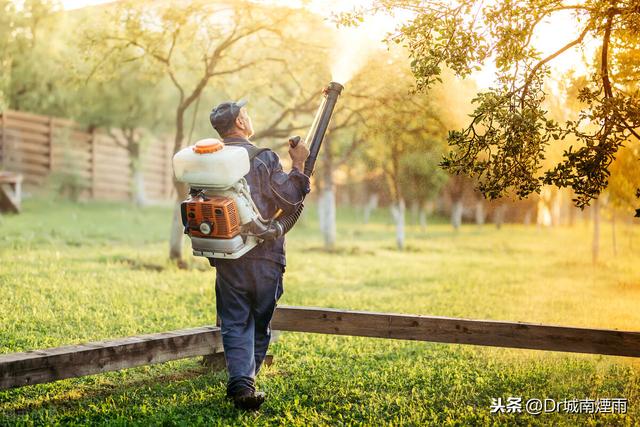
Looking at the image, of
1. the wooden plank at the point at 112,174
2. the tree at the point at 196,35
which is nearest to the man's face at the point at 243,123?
the tree at the point at 196,35

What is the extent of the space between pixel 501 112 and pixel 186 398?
3.34 metres

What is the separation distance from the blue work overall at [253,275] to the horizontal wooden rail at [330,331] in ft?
2.13

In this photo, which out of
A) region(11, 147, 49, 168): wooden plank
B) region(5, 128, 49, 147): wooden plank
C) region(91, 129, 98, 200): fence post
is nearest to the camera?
region(5, 128, 49, 147): wooden plank

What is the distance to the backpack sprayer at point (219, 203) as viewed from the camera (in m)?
4.98

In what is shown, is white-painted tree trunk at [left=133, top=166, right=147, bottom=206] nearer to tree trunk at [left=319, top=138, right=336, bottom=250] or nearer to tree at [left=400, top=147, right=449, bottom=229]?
tree trunk at [left=319, top=138, right=336, bottom=250]

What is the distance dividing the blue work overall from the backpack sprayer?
0.17 m

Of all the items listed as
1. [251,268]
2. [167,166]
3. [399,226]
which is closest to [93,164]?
[167,166]

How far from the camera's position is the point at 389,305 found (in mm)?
11445

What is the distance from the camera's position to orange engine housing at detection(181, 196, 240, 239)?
4.99 m

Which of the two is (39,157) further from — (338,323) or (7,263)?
(338,323)

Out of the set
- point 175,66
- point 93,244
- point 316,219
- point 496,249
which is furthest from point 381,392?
point 316,219

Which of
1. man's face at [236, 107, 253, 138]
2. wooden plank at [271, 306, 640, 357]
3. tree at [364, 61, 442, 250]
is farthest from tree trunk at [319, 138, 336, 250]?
man's face at [236, 107, 253, 138]

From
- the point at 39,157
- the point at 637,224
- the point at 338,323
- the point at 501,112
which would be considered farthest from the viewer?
the point at 637,224

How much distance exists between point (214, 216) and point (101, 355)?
1340mm
